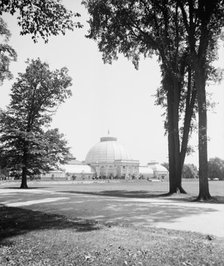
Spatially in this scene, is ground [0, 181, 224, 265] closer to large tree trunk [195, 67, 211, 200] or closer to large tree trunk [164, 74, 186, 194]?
large tree trunk [195, 67, 211, 200]

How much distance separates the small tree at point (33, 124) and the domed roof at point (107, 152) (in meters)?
122

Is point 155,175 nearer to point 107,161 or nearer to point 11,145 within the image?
point 107,161

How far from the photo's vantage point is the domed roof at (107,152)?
161 metres

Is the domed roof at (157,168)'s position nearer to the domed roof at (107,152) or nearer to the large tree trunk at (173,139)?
the domed roof at (107,152)

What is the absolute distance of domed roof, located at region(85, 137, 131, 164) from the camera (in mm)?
160875

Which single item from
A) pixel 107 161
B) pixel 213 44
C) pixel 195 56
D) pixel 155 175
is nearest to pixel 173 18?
pixel 213 44

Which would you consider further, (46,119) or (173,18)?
(46,119)

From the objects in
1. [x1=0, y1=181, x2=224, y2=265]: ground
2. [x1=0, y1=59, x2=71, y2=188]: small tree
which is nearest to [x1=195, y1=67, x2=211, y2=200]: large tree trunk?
[x1=0, y1=181, x2=224, y2=265]: ground

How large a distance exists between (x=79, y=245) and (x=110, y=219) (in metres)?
3.94

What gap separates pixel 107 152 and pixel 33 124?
4967 inches

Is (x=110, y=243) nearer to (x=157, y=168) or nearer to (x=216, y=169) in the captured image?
(x=216, y=169)

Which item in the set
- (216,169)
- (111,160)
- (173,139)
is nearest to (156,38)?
(173,139)

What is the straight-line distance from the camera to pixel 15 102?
120 feet

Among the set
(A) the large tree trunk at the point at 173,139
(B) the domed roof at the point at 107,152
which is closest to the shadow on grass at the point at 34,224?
(A) the large tree trunk at the point at 173,139
